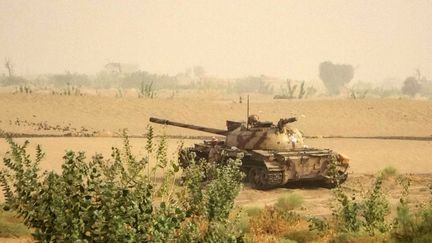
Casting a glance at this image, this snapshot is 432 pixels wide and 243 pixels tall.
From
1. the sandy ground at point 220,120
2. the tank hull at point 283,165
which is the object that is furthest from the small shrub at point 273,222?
the sandy ground at point 220,120

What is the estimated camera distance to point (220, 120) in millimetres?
34750

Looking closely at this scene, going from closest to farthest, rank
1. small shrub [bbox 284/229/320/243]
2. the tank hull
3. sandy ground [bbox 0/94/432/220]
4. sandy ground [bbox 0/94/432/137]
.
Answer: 1. small shrub [bbox 284/229/320/243]
2. the tank hull
3. sandy ground [bbox 0/94/432/220]
4. sandy ground [bbox 0/94/432/137]

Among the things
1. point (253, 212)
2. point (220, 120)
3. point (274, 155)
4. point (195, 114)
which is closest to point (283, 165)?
point (274, 155)

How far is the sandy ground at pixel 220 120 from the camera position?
2262 cm

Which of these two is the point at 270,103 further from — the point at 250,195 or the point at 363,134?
the point at 250,195

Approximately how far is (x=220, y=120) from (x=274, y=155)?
20.6 metres

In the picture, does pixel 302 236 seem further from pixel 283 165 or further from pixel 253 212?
pixel 283 165

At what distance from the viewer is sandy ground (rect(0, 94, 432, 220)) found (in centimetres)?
2262

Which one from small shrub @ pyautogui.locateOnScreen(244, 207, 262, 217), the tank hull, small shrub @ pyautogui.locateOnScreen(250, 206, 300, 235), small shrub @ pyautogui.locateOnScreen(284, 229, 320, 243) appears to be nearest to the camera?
small shrub @ pyautogui.locateOnScreen(284, 229, 320, 243)

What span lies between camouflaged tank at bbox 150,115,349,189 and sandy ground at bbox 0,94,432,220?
4238mm

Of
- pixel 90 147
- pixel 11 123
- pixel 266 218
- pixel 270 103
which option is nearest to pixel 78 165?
pixel 266 218

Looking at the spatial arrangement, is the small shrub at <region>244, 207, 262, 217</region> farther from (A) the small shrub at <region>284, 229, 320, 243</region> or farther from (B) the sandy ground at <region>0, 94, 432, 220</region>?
(B) the sandy ground at <region>0, 94, 432, 220</region>

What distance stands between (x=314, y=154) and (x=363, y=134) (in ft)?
57.3

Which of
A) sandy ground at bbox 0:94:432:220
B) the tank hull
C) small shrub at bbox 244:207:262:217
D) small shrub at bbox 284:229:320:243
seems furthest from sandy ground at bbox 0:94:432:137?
small shrub at bbox 284:229:320:243
